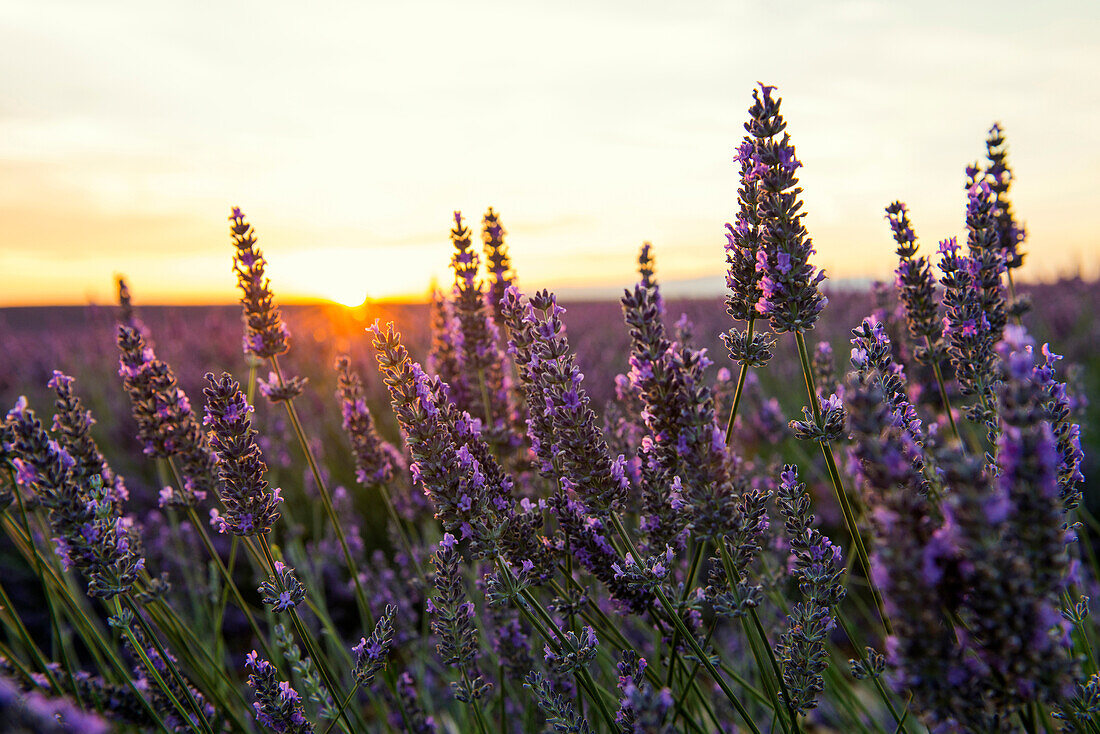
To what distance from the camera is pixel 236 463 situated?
1.81 m

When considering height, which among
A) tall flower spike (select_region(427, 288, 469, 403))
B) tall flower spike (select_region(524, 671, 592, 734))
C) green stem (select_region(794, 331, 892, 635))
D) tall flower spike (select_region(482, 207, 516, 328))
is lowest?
tall flower spike (select_region(524, 671, 592, 734))

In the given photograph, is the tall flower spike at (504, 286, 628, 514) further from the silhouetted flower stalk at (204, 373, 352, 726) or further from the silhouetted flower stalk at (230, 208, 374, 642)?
the silhouetted flower stalk at (230, 208, 374, 642)

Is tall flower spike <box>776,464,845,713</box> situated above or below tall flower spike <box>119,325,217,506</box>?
below

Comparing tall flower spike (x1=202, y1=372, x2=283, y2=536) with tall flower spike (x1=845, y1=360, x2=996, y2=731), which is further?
tall flower spike (x1=202, y1=372, x2=283, y2=536)

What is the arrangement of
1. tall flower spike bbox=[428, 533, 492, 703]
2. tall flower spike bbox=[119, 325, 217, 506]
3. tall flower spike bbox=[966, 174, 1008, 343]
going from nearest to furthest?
tall flower spike bbox=[428, 533, 492, 703], tall flower spike bbox=[966, 174, 1008, 343], tall flower spike bbox=[119, 325, 217, 506]

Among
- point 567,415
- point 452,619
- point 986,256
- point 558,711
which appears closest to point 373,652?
point 452,619

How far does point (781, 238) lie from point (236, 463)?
1590mm

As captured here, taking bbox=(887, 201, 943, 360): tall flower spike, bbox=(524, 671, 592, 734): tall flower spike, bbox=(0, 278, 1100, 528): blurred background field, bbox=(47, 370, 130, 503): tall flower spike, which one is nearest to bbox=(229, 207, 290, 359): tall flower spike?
bbox=(47, 370, 130, 503): tall flower spike

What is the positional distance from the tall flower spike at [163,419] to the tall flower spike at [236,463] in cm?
57

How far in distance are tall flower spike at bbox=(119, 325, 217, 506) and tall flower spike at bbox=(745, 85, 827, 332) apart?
6.42 ft

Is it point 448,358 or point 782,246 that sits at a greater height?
point 782,246

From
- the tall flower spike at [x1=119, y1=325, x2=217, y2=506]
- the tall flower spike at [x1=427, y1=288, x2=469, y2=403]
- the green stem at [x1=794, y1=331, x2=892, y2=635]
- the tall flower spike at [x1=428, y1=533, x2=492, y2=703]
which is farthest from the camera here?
the tall flower spike at [x1=427, y1=288, x2=469, y2=403]

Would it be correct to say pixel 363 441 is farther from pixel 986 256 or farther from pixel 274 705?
pixel 986 256

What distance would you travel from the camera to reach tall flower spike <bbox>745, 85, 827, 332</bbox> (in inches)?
66.4
